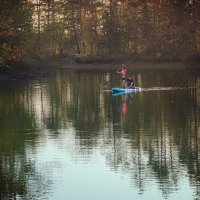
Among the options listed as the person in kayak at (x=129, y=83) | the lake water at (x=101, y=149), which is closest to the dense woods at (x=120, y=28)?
the person in kayak at (x=129, y=83)

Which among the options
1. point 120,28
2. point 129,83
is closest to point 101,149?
point 129,83

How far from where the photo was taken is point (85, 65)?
10394 cm

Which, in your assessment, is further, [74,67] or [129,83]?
[74,67]

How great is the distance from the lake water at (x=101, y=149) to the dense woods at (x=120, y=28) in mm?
45059

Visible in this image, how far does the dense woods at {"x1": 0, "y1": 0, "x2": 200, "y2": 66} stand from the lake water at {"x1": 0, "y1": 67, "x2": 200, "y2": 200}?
4506cm

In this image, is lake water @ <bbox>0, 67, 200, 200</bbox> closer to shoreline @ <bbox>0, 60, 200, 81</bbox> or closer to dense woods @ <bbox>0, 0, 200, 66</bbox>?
shoreline @ <bbox>0, 60, 200, 81</bbox>

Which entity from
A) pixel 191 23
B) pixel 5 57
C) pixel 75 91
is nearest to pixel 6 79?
pixel 5 57

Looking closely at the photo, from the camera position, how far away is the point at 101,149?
82.2 feet

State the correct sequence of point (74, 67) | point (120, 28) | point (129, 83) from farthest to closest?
point (120, 28)
point (74, 67)
point (129, 83)

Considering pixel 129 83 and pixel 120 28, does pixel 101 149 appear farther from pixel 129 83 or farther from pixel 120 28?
pixel 120 28

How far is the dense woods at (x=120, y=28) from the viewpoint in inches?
3986

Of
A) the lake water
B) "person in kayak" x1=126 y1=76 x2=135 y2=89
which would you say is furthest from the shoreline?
the lake water

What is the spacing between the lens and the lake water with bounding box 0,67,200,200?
19.1 m

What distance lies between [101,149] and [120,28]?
289 feet
